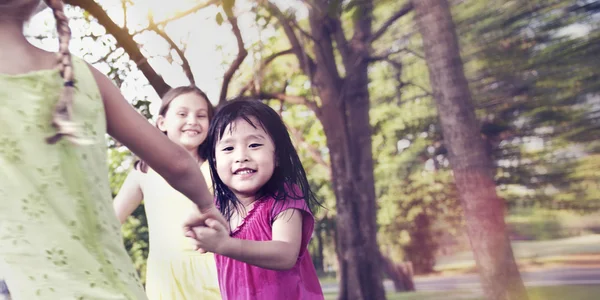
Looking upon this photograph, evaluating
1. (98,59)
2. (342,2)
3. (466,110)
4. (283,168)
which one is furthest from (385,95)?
(283,168)

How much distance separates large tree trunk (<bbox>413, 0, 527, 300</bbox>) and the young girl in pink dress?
1571mm

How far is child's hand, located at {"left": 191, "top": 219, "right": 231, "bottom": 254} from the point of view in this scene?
161cm

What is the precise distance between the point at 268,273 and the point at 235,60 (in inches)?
142

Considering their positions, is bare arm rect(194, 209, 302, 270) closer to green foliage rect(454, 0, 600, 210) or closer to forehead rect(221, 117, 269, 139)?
forehead rect(221, 117, 269, 139)

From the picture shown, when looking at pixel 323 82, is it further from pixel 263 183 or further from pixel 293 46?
pixel 263 183

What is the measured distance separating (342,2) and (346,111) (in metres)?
0.74

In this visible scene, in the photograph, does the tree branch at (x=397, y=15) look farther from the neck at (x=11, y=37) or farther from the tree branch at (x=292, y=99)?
the neck at (x=11, y=37)

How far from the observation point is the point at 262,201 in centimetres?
229

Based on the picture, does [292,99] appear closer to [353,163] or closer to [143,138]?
[353,163]

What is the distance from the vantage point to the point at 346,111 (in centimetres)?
Result: 514

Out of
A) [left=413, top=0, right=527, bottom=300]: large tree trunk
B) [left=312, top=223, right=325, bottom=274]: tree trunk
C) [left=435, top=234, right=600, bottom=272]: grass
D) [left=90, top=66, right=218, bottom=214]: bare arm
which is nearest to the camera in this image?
[left=90, top=66, right=218, bottom=214]: bare arm

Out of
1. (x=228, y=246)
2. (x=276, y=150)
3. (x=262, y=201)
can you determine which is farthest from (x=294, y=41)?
(x=228, y=246)

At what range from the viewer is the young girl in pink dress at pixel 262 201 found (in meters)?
2.13

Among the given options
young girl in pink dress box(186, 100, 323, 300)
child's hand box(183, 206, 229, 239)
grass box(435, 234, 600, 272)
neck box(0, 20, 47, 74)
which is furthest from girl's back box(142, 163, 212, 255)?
grass box(435, 234, 600, 272)
